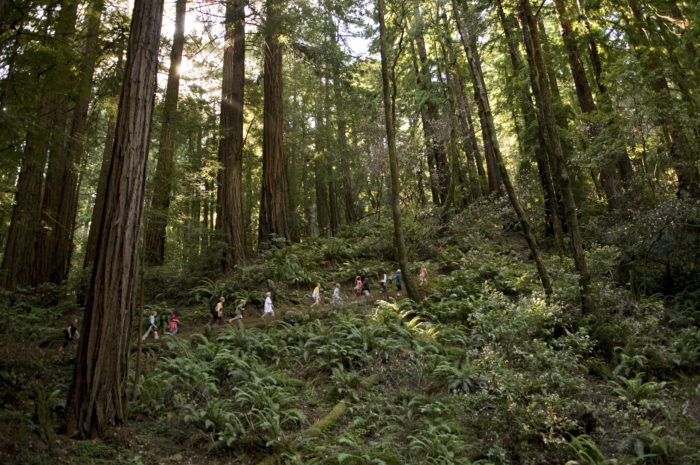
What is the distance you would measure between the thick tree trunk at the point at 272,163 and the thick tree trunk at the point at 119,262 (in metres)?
9.71

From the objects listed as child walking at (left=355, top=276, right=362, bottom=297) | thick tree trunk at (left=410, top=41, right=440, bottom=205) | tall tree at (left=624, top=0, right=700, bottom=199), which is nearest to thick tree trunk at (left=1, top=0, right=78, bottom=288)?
child walking at (left=355, top=276, right=362, bottom=297)

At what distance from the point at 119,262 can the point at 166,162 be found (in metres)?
5.29

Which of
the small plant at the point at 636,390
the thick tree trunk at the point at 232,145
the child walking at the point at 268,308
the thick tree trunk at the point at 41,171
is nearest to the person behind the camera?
the small plant at the point at 636,390

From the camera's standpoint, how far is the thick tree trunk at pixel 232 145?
15.1m

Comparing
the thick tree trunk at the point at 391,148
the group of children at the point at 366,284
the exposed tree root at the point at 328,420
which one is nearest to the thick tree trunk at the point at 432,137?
the group of children at the point at 366,284

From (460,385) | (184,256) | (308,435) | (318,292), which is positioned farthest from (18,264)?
(460,385)

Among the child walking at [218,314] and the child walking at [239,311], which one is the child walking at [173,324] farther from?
the child walking at [239,311]

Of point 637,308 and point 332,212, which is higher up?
point 332,212

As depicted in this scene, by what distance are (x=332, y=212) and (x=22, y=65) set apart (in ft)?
71.3

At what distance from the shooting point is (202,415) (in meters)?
6.93

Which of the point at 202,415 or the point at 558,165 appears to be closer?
the point at 202,415

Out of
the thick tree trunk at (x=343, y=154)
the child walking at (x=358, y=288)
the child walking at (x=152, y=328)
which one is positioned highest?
the thick tree trunk at (x=343, y=154)

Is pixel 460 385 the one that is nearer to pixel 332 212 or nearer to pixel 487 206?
pixel 487 206

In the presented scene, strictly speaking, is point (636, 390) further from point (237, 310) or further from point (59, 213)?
point (59, 213)
